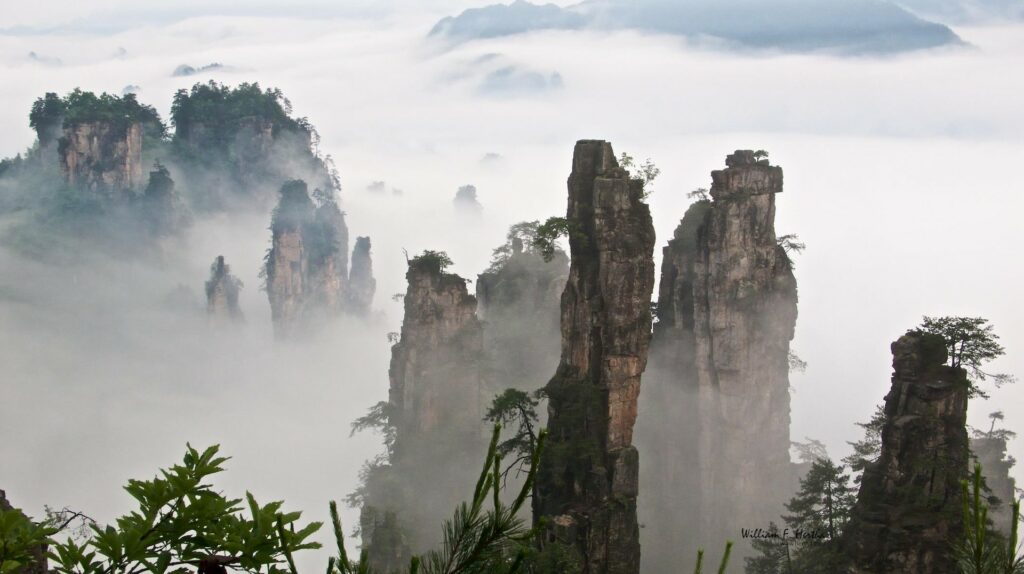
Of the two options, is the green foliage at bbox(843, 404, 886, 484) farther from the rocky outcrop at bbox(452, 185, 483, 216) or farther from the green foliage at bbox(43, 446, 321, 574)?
the rocky outcrop at bbox(452, 185, 483, 216)

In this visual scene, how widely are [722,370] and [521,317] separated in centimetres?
1429

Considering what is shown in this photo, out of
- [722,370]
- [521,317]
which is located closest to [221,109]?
[521,317]

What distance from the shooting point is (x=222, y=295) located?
9094cm

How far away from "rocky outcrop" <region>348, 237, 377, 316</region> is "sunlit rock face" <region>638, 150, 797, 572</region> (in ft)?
187

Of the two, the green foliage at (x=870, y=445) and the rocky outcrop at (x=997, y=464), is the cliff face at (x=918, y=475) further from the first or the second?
the rocky outcrop at (x=997, y=464)

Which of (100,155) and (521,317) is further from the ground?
(100,155)

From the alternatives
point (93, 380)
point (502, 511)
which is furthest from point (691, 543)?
point (93, 380)

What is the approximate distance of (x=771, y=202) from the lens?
41.6 metres

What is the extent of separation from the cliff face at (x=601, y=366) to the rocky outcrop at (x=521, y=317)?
16.0 metres

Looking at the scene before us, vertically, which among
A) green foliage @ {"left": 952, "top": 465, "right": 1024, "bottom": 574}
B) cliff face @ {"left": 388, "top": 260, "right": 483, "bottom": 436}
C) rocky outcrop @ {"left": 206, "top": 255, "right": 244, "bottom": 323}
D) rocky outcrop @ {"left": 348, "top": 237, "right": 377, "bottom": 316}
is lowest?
green foliage @ {"left": 952, "top": 465, "right": 1024, "bottom": 574}

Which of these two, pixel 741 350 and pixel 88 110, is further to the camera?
pixel 88 110

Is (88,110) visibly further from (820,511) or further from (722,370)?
(820,511)

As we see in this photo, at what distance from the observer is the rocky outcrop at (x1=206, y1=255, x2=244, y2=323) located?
90.2 metres

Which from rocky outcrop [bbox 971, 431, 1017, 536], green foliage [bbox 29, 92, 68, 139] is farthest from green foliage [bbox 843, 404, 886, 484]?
green foliage [bbox 29, 92, 68, 139]
